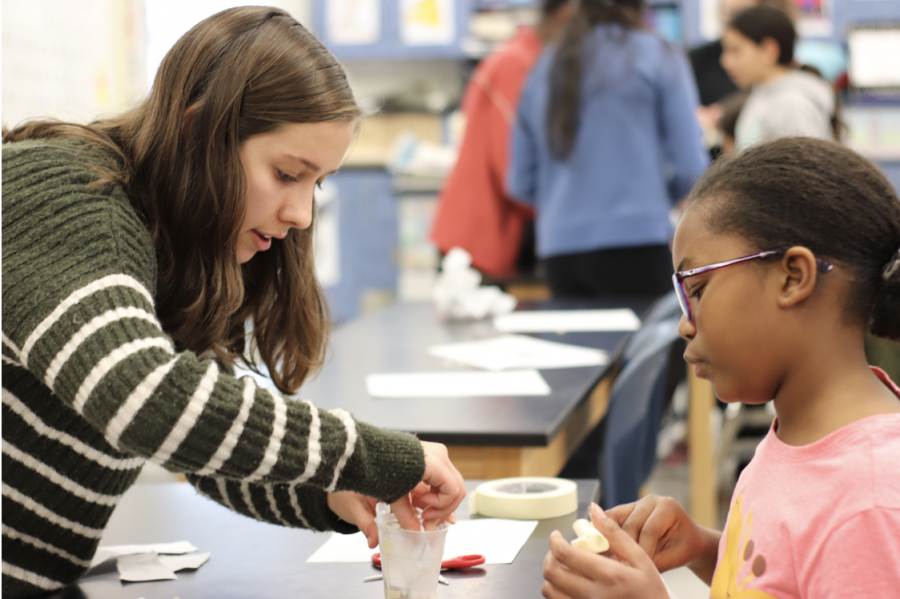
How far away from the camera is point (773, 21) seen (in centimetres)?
345

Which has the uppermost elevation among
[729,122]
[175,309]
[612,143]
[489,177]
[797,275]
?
[797,275]

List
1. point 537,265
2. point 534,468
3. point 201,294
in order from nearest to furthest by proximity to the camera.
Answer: point 201,294
point 534,468
point 537,265

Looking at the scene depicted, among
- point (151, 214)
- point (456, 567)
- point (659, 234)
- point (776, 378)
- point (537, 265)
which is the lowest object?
point (537, 265)

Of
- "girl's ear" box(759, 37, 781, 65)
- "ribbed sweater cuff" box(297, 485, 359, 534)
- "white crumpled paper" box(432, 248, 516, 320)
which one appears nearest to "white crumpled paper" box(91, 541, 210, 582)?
"ribbed sweater cuff" box(297, 485, 359, 534)

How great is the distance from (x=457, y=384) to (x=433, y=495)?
0.87m

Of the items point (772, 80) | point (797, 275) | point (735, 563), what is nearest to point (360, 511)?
point (735, 563)

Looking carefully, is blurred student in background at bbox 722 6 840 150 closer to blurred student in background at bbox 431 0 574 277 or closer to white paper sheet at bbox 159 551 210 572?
blurred student in background at bbox 431 0 574 277

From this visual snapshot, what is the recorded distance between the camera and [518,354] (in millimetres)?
2127

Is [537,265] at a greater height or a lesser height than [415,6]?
lesser

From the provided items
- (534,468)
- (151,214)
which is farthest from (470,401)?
(151,214)

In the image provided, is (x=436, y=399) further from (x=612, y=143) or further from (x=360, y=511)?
(x=612, y=143)

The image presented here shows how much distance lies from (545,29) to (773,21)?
0.97 metres

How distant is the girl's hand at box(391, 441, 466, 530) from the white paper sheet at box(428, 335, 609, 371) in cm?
102

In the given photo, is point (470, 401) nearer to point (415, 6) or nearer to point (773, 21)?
point (773, 21)
